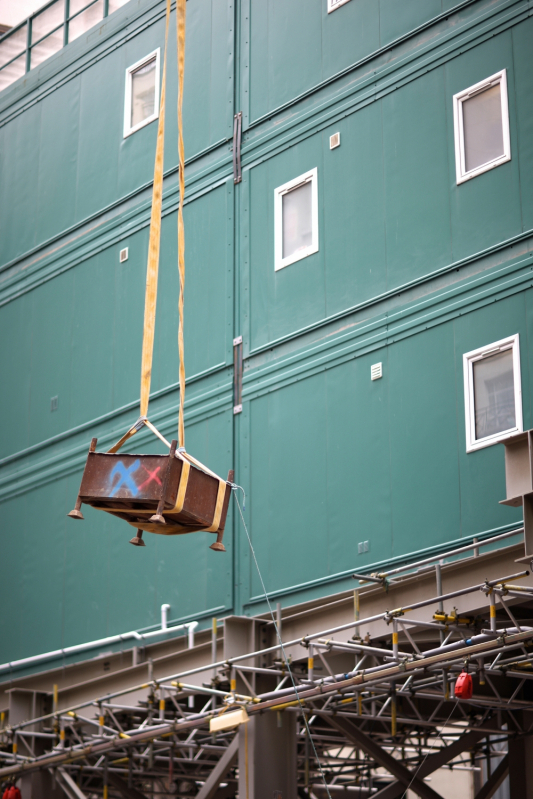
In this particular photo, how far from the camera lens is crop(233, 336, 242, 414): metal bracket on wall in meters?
20.5

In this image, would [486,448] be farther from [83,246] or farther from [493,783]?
[83,246]

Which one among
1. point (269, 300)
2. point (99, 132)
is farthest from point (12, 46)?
point (269, 300)

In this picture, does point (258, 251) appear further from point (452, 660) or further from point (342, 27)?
point (452, 660)

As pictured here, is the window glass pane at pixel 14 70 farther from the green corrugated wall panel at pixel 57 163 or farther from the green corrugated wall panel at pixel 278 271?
the green corrugated wall panel at pixel 278 271

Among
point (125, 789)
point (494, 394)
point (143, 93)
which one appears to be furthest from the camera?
point (143, 93)

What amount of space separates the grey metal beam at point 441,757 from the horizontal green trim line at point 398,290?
739 cm

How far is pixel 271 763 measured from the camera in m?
17.3

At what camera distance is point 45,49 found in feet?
95.3

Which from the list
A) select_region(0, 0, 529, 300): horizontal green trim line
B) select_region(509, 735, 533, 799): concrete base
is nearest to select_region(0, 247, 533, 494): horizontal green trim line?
select_region(0, 0, 529, 300): horizontal green trim line

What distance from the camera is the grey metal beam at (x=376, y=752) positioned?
18969mm

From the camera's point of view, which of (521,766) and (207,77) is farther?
(207,77)

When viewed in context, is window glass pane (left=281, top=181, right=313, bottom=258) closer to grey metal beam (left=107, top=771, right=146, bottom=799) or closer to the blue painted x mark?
the blue painted x mark

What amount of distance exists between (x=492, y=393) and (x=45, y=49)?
58.0 ft

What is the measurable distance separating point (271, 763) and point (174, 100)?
13.1 meters
